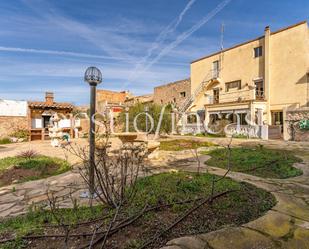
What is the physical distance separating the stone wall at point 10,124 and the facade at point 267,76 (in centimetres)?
1692

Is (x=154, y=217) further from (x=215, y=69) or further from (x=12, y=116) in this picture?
(x=215, y=69)

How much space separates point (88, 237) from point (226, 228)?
142 centimetres

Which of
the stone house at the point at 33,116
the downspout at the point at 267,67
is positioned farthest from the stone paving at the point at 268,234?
the stone house at the point at 33,116

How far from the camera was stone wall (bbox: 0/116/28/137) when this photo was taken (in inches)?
695

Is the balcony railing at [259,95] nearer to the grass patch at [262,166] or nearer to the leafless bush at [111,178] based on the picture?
the grass patch at [262,166]

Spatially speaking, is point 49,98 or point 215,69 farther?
point 215,69

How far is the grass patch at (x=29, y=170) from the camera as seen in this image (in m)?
5.50

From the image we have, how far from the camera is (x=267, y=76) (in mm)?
18500

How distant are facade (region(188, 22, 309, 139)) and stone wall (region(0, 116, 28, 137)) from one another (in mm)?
16915

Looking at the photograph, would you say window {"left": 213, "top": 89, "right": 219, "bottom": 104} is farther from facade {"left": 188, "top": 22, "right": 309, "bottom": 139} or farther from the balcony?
facade {"left": 188, "top": 22, "right": 309, "bottom": 139}

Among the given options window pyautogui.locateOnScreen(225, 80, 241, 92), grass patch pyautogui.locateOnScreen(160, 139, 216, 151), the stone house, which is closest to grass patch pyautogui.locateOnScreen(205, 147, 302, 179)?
grass patch pyautogui.locateOnScreen(160, 139, 216, 151)

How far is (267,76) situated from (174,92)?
12854 millimetres

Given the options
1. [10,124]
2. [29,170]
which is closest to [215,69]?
[10,124]

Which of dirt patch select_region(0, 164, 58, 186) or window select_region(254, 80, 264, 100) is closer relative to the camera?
dirt patch select_region(0, 164, 58, 186)
